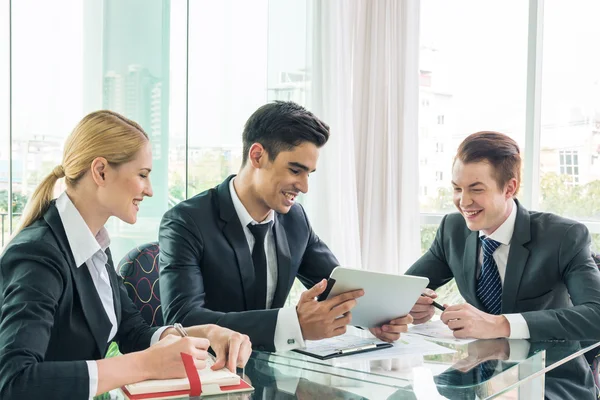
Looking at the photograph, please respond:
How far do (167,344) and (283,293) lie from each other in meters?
0.94

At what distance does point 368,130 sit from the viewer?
4344 millimetres

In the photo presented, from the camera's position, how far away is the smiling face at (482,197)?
2.38 metres

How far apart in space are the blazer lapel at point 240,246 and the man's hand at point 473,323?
2.07 ft

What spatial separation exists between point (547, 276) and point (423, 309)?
0.44 metres

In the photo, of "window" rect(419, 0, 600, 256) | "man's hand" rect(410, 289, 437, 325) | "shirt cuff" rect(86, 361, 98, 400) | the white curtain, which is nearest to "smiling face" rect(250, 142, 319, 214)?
"man's hand" rect(410, 289, 437, 325)

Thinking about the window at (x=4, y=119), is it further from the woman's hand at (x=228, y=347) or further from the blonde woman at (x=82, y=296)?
the woman's hand at (x=228, y=347)

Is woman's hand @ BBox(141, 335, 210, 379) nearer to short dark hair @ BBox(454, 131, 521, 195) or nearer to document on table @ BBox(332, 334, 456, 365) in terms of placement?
document on table @ BBox(332, 334, 456, 365)

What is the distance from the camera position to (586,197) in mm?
4070

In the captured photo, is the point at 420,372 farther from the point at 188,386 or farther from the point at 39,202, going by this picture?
the point at 39,202

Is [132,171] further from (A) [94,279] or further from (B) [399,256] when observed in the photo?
(B) [399,256]

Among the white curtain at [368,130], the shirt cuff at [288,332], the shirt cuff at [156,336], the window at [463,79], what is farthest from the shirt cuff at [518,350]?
the window at [463,79]

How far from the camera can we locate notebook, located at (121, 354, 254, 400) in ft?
4.60

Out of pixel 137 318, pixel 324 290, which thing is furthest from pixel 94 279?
pixel 324 290

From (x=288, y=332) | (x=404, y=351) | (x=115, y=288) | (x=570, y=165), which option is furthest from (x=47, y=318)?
(x=570, y=165)
